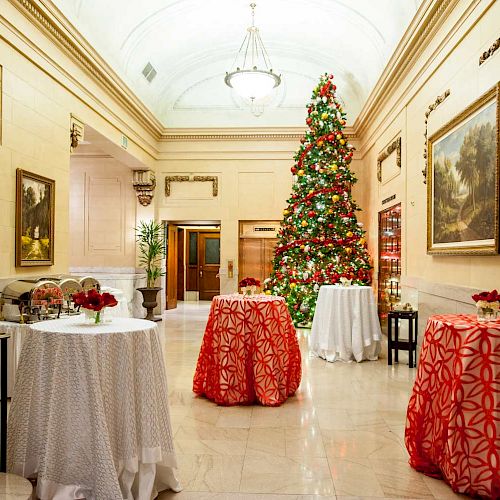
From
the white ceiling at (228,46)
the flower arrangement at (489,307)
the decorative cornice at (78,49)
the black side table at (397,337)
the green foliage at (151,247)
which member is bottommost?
the black side table at (397,337)

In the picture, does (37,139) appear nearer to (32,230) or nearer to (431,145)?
(32,230)

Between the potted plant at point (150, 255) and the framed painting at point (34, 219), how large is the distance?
4493 millimetres

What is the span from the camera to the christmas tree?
31.3ft

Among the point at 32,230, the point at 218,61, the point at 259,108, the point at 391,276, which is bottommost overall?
the point at 391,276

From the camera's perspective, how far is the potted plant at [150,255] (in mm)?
10875

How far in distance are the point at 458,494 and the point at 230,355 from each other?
2.23 metres

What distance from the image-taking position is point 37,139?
6.06 meters

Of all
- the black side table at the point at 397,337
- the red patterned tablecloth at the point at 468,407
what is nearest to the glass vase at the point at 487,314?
the red patterned tablecloth at the point at 468,407

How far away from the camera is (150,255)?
11.1m

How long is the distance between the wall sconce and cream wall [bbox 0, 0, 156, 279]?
3297 mm

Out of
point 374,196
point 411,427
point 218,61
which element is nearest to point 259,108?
point 218,61

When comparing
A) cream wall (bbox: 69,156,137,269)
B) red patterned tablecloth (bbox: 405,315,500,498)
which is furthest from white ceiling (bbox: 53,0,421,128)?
red patterned tablecloth (bbox: 405,315,500,498)

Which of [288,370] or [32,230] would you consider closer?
[288,370]

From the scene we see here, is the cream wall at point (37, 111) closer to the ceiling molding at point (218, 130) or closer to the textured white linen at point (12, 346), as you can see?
the ceiling molding at point (218, 130)
